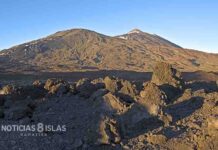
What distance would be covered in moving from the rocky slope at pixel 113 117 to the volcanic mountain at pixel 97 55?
60095mm

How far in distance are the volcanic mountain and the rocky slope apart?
60.1m

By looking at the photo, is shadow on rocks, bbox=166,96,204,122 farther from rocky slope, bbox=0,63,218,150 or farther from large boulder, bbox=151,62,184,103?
large boulder, bbox=151,62,184,103

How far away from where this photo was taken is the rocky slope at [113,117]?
9.11 metres

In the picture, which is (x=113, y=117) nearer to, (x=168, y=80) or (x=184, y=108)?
(x=184, y=108)

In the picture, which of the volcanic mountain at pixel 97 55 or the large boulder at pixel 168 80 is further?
the volcanic mountain at pixel 97 55

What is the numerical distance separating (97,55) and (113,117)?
8617 cm

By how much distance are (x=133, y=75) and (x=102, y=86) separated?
4075cm

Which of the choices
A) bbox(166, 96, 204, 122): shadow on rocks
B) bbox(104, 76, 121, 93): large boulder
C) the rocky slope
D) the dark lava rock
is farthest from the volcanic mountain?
bbox(166, 96, 204, 122): shadow on rocks

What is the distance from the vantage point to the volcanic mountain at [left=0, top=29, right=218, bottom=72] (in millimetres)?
79069

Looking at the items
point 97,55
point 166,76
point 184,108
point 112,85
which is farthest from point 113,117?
point 97,55

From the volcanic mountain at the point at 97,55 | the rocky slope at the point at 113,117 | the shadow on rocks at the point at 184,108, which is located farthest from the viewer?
the volcanic mountain at the point at 97,55

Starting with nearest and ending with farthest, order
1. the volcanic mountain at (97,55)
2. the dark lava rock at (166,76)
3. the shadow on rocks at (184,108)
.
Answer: the shadow on rocks at (184,108) < the dark lava rock at (166,76) < the volcanic mountain at (97,55)

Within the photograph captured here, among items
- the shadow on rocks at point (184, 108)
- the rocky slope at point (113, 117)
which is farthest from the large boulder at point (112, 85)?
the shadow on rocks at point (184, 108)

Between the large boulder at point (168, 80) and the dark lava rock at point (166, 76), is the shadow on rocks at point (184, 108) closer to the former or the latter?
the large boulder at point (168, 80)
